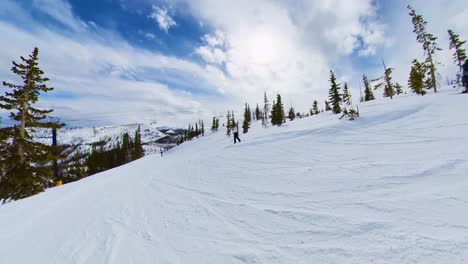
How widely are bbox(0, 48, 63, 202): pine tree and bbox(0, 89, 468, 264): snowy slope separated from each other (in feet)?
34.2

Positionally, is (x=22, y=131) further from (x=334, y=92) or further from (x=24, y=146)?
(x=334, y=92)

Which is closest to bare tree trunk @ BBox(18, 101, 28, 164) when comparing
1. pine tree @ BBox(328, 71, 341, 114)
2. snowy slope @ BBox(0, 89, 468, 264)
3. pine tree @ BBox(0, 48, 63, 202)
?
pine tree @ BBox(0, 48, 63, 202)

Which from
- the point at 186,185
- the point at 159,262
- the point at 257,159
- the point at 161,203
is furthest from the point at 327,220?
the point at 257,159

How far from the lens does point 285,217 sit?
13.7 feet

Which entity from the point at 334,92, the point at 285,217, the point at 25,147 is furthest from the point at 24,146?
the point at 334,92

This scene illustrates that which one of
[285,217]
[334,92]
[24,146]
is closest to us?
[285,217]

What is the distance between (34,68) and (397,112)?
90.6 ft

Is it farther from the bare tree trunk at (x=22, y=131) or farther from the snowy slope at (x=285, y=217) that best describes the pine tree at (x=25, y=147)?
the snowy slope at (x=285, y=217)

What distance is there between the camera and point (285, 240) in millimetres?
→ 3391

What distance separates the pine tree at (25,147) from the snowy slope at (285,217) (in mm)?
10432

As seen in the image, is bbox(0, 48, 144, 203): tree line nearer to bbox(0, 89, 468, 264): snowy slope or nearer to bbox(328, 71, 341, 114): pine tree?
bbox(0, 89, 468, 264): snowy slope

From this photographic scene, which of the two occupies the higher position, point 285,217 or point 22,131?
point 22,131

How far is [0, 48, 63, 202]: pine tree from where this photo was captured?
1492 cm

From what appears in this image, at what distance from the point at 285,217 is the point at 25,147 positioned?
20.3 meters
